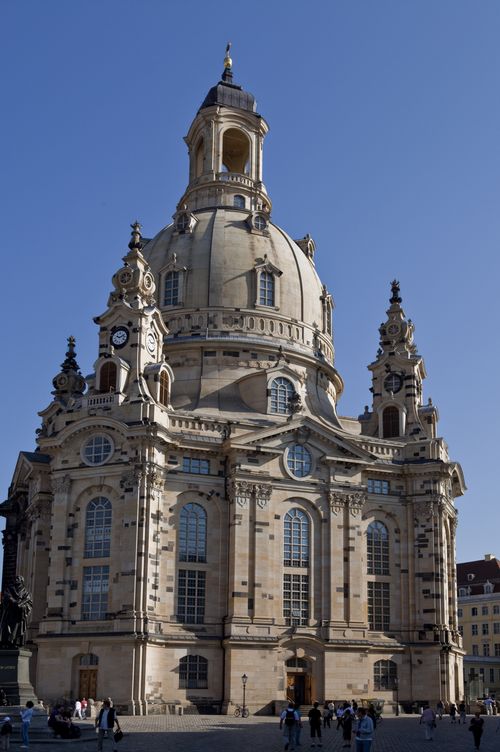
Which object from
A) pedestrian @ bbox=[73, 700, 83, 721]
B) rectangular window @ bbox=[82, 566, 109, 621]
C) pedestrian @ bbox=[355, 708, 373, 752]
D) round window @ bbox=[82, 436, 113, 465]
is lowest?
pedestrian @ bbox=[73, 700, 83, 721]

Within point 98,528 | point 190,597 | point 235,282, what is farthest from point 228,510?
point 235,282

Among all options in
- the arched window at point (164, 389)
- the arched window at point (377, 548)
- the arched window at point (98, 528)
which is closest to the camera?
the arched window at point (98, 528)

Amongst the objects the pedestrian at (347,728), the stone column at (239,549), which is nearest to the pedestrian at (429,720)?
the pedestrian at (347,728)

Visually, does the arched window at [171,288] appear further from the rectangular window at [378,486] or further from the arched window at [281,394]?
the rectangular window at [378,486]

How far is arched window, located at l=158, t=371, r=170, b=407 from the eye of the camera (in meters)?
74.9

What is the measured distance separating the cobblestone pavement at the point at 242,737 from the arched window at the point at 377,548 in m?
14.2

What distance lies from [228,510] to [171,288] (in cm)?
2101

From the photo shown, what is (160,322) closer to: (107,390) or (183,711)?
(107,390)

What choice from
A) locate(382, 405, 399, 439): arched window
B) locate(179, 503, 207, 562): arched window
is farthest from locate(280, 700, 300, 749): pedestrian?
locate(382, 405, 399, 439): arched window

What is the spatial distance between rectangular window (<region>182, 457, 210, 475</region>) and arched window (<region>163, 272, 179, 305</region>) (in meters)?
16.5

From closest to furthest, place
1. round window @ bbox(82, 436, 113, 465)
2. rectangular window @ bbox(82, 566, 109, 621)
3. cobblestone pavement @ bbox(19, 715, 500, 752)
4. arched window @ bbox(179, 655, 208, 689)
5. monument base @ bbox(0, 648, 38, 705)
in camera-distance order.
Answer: cobblestone pavement @ bbox(19, 715, 500, 752), monument base @ bbox(0, 648, 38, 705), rectangular window @ bbox(82, 566, 109, 621), arched window @ bbox(179, 655, 208, 689), round window @ bbox(82, 436, 113, 465)

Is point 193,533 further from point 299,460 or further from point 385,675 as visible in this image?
point 385,675

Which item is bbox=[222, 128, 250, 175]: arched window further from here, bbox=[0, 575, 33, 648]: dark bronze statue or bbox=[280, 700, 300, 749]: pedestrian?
bbox=[280, 700, 300, 749]: pedestrian

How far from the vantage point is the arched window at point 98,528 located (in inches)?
2724
